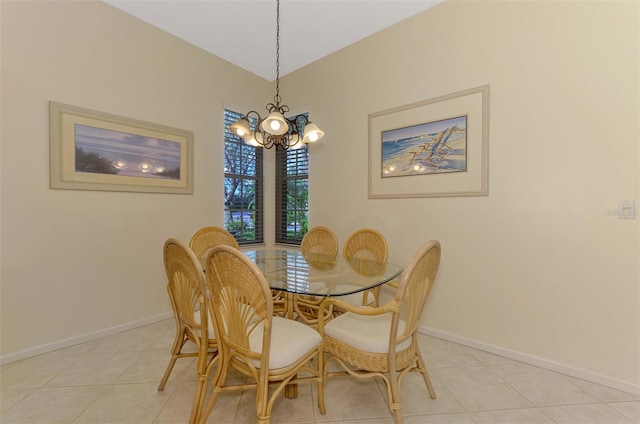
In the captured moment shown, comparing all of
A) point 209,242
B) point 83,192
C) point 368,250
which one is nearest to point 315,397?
point 368,250

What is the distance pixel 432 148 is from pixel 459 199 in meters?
0.52

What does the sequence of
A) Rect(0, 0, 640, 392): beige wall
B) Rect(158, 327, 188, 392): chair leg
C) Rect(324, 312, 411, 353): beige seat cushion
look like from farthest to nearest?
1. Rect(0, 0, 640, 392): beige wall
2. Rect(158, 327, 188, 392): chair leg
3. Rect(324, 312, 411, 353): beige seat cushion

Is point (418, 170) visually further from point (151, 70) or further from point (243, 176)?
point (151, 70)

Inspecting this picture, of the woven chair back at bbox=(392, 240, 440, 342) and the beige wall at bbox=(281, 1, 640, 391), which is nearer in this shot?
the woven chair back at bbox=(392, 240, 440, 342)

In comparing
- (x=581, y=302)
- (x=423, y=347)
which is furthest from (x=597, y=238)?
(x=423, y=347)

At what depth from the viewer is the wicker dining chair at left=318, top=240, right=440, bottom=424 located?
1.33 metres

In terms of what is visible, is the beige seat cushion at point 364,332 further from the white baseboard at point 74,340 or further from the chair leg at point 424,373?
the white baseboard at point 74,340

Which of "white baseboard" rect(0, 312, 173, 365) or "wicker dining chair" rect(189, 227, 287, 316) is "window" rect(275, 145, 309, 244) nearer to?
"wicker dining chair" rect(189, 227, 287, 316)

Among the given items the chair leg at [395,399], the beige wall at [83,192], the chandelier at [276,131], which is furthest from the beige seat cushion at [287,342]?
the beige wall at [83,192]

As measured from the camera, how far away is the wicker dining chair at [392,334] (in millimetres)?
1329

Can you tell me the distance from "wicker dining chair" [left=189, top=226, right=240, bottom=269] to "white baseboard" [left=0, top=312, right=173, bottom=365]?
993mm

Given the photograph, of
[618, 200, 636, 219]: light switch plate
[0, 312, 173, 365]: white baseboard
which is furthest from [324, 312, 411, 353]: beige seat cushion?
[0, 312, 173, 365]: white baseboard

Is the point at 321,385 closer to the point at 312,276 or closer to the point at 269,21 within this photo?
the point at 312,276

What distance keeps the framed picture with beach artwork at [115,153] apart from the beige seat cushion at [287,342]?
2.08 m
